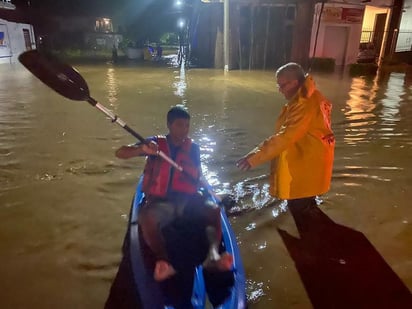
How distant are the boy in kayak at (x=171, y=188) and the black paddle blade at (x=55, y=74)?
0.83 metres

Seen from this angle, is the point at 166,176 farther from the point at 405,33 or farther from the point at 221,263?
the point at 405,33

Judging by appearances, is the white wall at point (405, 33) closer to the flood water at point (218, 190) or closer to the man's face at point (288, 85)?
the flood water at point (218, 190)

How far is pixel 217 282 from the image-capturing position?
2580mm

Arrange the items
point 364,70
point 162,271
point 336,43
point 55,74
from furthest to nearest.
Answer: point 336,43, point 364,70, point 55,74, point 162,271

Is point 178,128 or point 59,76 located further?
point 59,76

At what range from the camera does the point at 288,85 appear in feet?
11.5

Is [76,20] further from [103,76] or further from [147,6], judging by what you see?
[103,76]

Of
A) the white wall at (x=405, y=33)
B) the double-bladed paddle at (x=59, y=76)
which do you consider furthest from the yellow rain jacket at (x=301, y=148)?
the white wall at (x=405, y=33)

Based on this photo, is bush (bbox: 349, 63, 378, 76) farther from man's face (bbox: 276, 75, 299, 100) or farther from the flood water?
man's face (bbox: 276, 75, 299, 100)

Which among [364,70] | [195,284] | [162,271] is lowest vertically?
[364,70]

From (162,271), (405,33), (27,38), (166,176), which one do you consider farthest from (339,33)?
(162,271)

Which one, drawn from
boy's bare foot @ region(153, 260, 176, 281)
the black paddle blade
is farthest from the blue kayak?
the black paddle blade

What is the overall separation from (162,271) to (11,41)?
23.6 meters

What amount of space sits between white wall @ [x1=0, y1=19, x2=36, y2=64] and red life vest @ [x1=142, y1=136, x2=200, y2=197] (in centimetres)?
2130
